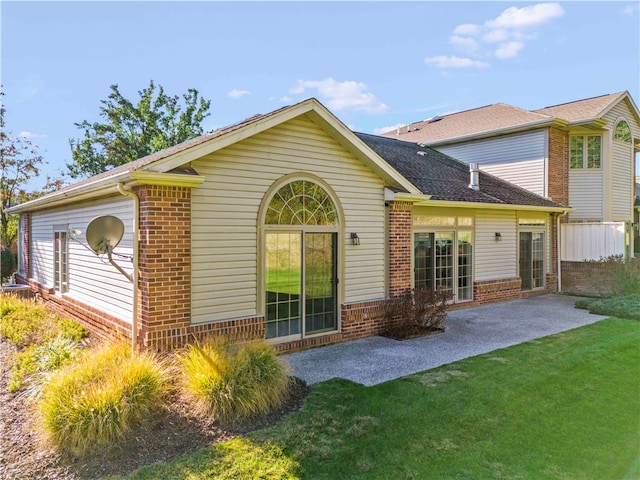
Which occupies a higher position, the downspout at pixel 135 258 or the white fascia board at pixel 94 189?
the white fascia board at pixel 94 189

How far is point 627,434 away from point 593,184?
14.9 m

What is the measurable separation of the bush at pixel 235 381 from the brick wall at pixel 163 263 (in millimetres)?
898

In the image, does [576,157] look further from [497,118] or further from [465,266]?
[465,266]

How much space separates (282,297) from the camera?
7.63 m

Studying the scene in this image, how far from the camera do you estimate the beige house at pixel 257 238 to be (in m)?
6.22

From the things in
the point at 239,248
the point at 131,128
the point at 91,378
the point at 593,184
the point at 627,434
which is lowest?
the point at 627,434

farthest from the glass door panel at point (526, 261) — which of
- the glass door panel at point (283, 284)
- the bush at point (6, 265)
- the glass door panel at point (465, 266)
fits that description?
the bush at point (6, 265)

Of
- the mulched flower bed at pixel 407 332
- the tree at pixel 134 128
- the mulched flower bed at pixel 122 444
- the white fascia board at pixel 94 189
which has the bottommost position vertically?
the mulched flower bed at pixel 122 444

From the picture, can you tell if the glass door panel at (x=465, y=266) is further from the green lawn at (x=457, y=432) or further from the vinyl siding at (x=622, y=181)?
the vinyl siding at (x=622, y=181)

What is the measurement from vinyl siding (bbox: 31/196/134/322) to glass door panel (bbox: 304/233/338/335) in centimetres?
316

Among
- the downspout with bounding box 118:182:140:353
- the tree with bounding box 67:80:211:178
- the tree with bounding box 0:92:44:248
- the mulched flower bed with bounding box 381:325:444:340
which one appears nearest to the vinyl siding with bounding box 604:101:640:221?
the mulched flower bed with bounding box 381:325:444:340

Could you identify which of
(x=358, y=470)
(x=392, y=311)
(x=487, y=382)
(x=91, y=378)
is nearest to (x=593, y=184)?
(x=392, y=311)

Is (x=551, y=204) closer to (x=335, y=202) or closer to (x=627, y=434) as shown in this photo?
(x=335, y=202)

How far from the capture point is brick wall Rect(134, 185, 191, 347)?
6023 mm
